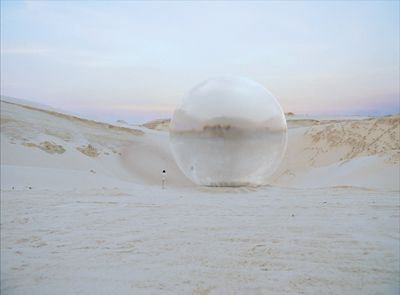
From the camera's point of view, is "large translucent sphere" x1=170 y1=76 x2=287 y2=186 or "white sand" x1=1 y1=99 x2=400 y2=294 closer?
"white sand" x1=1 y1=99 x2=400 y2=294

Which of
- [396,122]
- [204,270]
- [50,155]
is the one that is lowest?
[204,270]

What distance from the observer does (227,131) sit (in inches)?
282

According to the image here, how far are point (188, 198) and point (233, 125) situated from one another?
1.55 meters

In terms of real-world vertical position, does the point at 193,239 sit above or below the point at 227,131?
below

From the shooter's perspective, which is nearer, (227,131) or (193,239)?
(193,239)

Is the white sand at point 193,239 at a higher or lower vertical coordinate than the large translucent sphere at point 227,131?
lower

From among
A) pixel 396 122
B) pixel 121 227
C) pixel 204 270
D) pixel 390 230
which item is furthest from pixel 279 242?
pixel 396 122

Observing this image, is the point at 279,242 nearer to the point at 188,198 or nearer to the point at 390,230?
the point at 390,230

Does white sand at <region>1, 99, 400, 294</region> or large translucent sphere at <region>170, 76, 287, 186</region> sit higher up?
large translucent sphere at <region>170, 76, 287, 186</region>

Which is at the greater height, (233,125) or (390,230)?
(233,125)

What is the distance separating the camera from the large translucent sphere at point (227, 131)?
7.17 m

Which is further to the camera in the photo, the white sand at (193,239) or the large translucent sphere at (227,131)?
the large translucent sphere at (227,131)

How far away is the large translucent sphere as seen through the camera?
717 centimetres

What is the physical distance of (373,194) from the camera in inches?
277
